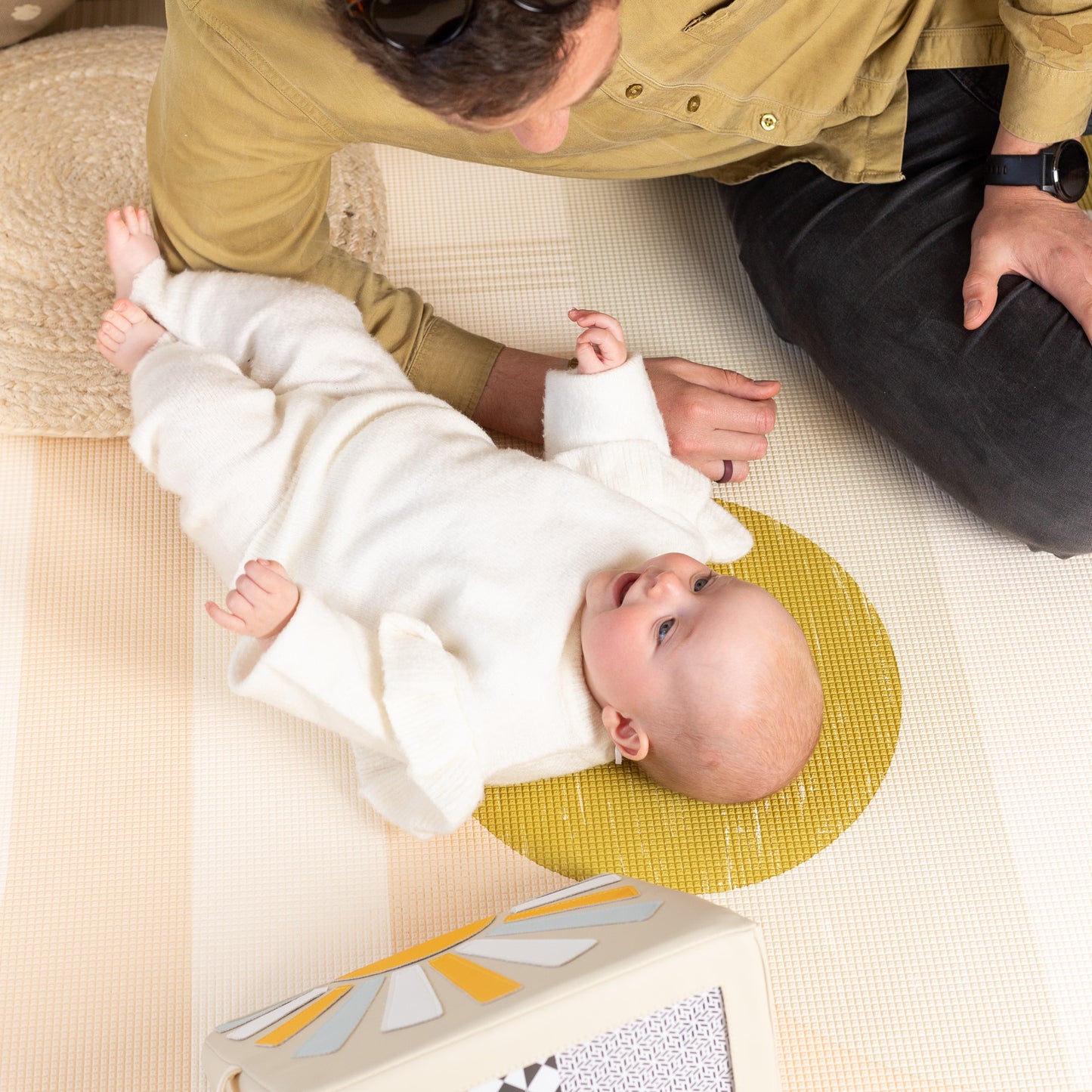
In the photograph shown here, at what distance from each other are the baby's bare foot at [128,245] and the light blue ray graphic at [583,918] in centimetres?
76

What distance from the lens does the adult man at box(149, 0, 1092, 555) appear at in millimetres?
901

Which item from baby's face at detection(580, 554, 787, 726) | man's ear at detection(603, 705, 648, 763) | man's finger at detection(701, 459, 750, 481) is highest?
man's finger at detection(701, 459, 750, 481)

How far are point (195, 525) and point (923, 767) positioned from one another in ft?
2.60

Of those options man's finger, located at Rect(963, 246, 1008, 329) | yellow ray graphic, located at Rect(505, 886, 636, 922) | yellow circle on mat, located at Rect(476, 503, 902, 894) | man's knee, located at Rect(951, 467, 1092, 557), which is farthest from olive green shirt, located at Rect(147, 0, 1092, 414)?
yellow ray graphic, located at Rect(505, 886, 636, 922)

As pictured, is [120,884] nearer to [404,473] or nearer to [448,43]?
[404,473]

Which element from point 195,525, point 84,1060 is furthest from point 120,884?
point 195,525

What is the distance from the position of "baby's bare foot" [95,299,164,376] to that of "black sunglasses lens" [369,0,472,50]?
0.63 metres

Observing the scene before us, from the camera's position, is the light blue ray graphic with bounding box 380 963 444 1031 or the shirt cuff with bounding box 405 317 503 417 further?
the shirt cuff with bounding box 405 317 503 417

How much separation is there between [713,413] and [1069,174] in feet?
1.45

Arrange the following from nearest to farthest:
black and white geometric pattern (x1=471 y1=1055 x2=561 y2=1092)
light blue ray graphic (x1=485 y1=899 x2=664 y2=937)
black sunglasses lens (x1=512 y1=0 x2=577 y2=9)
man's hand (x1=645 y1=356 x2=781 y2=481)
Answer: black sunglasses lens (x1=512 y1=0 x2=577 y2=9)
black and white geometric pattern (x1=471 y1=1055 x2=561 y2=1092)
light blue ray graphic (x1=485 y1=899 x2=664 y2=937)
man's hand (x1=645 y1=356 x2=781 y2=481)

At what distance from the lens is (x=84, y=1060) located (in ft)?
3.11

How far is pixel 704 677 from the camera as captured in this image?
934 mm

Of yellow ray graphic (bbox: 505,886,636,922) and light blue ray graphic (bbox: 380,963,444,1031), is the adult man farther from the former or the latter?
light blue ray graphic (bbox: 380,963,444,1031)

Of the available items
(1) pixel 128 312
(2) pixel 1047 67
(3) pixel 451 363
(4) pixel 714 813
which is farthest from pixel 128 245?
(2) pixel 1047 67
